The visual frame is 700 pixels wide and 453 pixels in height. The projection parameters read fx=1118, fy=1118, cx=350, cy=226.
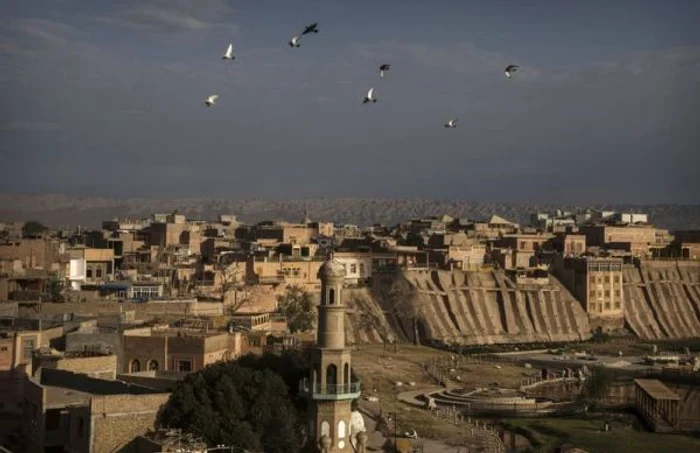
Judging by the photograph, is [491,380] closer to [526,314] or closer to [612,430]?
[612,430]

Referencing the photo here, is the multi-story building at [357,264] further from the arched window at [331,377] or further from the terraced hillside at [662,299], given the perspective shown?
the arched window at [331,377]

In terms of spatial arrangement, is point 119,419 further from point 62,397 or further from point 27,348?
point 27,348

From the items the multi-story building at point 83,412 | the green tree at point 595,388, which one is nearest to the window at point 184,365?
the multi-story building at point 83,412

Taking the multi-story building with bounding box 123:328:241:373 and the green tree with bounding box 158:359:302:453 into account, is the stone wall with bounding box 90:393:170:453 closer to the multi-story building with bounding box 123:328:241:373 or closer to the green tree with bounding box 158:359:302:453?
the green tree with bounding box 158:359:302:453

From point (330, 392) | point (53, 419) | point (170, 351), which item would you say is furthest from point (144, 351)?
point (330, 392)

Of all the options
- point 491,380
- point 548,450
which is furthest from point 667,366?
point 548,450
